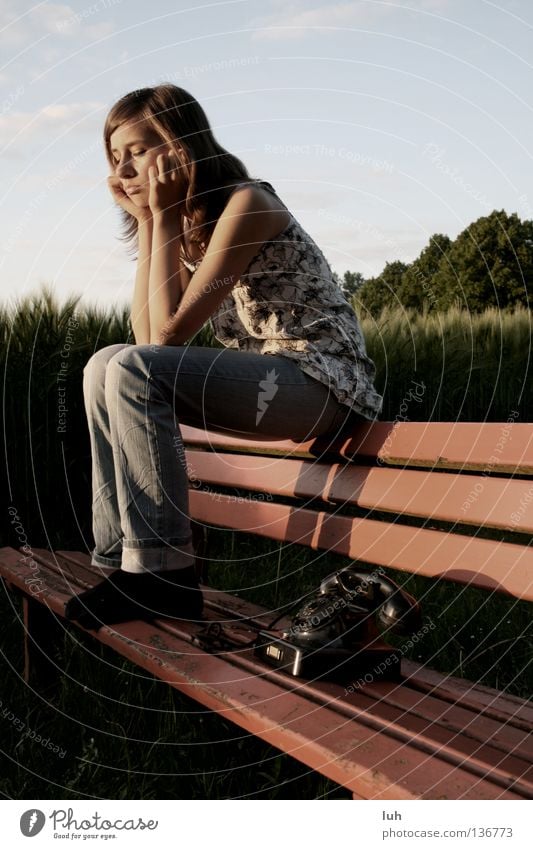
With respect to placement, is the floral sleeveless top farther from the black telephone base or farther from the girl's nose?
the black telephone base

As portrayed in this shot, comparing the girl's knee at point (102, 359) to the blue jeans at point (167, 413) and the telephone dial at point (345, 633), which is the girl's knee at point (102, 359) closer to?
the blue jeans at point (167, 413)

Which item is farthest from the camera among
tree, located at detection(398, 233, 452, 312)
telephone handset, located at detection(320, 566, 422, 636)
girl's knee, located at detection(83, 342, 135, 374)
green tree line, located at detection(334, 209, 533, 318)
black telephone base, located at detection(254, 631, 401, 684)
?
green tree line, located at detection(334, 209, 533, 318)

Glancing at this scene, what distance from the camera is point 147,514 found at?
2107 mm

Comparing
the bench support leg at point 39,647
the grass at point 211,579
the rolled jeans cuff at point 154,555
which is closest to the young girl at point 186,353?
the rolled jeans cuff at point 154,555

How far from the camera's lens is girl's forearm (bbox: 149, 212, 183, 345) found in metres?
2.54

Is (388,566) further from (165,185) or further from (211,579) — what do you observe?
(211,579)

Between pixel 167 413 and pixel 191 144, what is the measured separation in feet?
2.91

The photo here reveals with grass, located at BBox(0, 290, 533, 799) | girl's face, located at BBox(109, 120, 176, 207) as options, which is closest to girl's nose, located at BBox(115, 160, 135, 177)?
girl's face, located at BBox(109, 120, 176, 207)

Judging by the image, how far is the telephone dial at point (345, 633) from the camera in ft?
5.54

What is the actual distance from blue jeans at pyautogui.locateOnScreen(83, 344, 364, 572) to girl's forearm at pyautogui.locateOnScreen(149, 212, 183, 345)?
0.27 m

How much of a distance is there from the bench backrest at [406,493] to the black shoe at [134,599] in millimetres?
415

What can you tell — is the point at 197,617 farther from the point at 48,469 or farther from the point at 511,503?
the point at 48,469

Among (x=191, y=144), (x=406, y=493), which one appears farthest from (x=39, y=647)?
(x=191, y=144)

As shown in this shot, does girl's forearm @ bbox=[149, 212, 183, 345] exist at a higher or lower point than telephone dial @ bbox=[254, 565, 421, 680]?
higher
